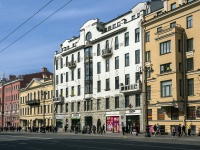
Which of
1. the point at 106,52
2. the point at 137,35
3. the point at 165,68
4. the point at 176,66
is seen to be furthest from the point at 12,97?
the point at 176,66

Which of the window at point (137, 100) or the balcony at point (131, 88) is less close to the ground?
the balcony at point (131, 88)

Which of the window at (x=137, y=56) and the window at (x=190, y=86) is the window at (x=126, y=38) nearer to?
the window at (x=137, y=56)

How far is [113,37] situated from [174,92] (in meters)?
17.8

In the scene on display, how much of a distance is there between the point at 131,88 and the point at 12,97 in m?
60.8

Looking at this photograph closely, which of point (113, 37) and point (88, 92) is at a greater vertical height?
point (113, 37)

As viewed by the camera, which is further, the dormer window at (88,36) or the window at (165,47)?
the dormer window at (88,36)

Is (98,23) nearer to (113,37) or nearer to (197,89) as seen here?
(113,37)

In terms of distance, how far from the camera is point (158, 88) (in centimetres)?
4809

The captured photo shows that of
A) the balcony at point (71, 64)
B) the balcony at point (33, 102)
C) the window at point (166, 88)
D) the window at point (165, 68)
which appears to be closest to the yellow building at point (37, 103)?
the balcony at point (33, 102)

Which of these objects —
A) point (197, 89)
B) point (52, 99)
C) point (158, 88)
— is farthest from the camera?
point (52, 99)

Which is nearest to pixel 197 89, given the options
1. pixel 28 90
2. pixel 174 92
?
pixel 174 92

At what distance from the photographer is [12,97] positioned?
4190 inches

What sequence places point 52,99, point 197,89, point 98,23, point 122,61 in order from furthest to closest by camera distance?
point 52,99, point 98,23, point 122,61, point 197,89

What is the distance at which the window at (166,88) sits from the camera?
46125 mm
